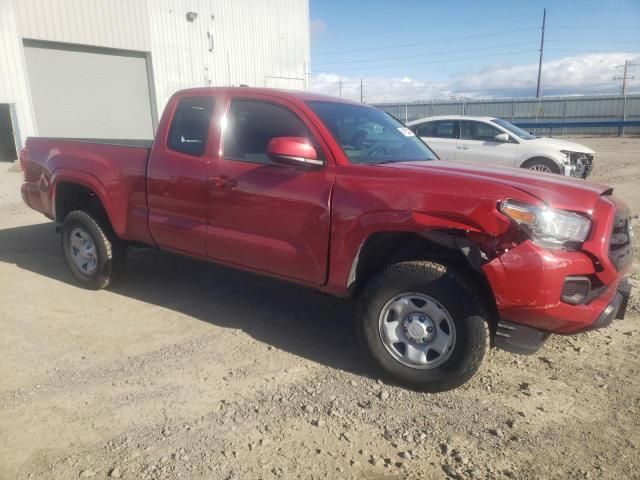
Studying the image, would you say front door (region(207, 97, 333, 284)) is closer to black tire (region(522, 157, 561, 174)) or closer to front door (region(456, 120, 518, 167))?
front door (region(456, 120, 518, 167))

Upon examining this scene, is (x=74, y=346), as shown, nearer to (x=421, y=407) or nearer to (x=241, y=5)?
(x=421, y=407)

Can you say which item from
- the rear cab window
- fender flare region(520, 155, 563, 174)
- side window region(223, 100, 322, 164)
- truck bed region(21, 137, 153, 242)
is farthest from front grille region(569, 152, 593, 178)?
truck bed region(21, 137, 153, 242)

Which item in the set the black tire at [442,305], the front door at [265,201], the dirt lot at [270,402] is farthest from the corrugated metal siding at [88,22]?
the black tire at [442,305]

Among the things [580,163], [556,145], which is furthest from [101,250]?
[580,163]

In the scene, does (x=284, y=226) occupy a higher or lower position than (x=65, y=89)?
lower

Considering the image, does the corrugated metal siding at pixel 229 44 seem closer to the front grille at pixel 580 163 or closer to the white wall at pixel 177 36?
the white wall at pixel 177 36

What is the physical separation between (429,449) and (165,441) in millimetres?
1393

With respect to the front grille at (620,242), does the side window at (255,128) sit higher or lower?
higher

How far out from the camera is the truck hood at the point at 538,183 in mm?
2840

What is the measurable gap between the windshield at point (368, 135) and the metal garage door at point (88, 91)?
14020 mm

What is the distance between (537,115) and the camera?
35.1 m

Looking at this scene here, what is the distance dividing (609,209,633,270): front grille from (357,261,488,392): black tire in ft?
2.72

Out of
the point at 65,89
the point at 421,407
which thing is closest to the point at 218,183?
the point at 421,407

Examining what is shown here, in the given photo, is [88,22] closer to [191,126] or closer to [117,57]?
[117,57]
